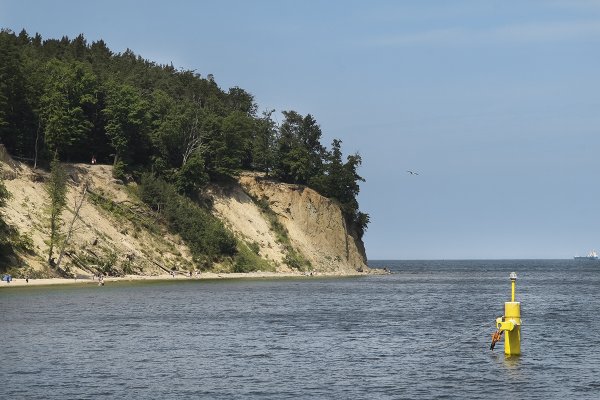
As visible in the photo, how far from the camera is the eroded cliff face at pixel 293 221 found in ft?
477

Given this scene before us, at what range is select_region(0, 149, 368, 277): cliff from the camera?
10625cm

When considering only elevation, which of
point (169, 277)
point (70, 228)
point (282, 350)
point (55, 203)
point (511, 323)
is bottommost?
point (282, 350)

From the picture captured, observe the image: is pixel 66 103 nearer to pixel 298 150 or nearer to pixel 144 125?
pixel 144 125

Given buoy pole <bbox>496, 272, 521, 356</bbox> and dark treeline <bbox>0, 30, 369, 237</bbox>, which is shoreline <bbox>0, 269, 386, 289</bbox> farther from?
buoy pole <bbox>496, 272, 521, 356</bbox>

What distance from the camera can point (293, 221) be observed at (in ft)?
511

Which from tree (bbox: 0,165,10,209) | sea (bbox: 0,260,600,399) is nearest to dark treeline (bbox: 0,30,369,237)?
tree (bbox: 0,165,10,209)

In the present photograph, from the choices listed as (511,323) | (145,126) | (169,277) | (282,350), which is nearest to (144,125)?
(145,126)

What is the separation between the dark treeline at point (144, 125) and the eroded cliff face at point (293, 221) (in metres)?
3.94

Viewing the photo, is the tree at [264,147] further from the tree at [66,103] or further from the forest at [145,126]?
the tree at [66,103]

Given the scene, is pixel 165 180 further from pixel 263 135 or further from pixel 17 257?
pixel 17 257

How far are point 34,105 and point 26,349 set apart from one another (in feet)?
276

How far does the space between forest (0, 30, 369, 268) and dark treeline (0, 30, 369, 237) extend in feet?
0.54

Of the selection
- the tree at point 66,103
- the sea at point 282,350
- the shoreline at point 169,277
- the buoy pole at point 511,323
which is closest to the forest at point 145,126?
the tree at point 66,103

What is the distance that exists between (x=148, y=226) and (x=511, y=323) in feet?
295
